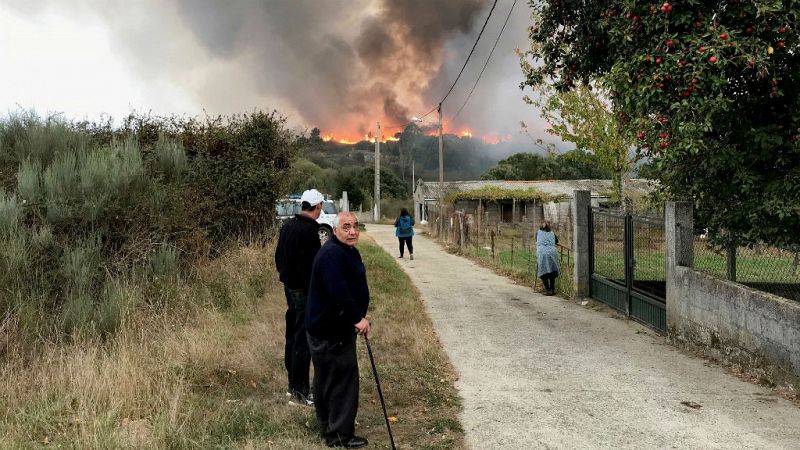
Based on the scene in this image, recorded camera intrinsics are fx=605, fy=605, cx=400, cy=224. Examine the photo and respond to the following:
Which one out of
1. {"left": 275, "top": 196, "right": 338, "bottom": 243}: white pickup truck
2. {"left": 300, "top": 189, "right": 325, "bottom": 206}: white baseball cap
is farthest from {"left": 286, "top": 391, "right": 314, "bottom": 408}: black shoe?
{"left": 275, "top": 196, "right": 338, "bottom": 243}: white pickup truck

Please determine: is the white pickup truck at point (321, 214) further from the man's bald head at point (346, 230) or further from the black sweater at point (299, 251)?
the man's bald head at point (346, 230)

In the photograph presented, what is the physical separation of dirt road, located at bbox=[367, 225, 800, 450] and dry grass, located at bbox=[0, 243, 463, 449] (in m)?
0.43

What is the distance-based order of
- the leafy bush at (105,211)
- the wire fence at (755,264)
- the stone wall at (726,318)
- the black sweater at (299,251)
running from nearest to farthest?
the black sweater at (299,251) < the stone wall at (726,318) < the leafy bush at (105,211) < the wire fence at (755,264)

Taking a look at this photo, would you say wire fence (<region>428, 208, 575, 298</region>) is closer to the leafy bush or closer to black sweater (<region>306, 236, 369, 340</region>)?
the leafy bush

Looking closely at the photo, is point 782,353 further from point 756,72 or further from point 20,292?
point 20,292

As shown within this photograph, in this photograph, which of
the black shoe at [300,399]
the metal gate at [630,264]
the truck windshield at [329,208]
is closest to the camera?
the black shoe at [300,399]

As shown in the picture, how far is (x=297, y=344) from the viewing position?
5.59m

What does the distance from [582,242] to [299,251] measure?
802 cm

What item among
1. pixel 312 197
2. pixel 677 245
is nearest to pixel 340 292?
pixel 312 197

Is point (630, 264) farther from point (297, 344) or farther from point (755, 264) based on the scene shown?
point (297, 344)

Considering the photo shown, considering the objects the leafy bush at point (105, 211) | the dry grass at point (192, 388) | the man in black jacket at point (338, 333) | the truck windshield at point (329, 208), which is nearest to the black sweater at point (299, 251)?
the man in black jacket at point (338, 333)

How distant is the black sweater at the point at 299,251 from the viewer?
5.51 meters

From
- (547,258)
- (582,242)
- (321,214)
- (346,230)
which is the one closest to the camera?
(346,230)

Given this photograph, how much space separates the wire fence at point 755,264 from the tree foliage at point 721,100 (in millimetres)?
315
